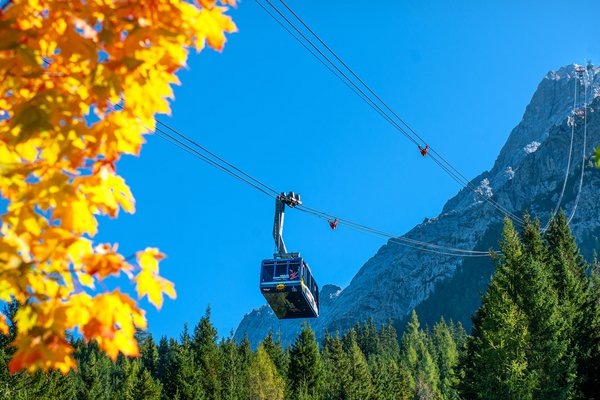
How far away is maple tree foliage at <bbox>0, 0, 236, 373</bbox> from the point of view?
116 inches

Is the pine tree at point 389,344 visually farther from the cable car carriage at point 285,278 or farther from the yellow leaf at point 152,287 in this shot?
the yellow leaf at point 152,287

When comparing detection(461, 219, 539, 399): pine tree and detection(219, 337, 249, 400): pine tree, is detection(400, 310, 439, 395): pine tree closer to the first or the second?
detection(219, 337, 249, 400): pine tree

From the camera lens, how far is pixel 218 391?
59969mm

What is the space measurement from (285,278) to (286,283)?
0.25 m

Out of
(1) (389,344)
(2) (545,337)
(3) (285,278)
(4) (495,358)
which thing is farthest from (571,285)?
(1) (389,344)

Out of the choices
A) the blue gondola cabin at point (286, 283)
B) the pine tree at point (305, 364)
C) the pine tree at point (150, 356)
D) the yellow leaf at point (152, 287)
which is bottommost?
the yellow leaf at point (152, 287)

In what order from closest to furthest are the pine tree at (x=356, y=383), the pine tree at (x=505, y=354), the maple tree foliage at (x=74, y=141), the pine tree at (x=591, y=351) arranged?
the maple tree foliage at (x=74, y=141) → the pine tree at (x=505, y=354) → the pine tree at (x=591, y=351) → the pine tree at (x=356, y=383)

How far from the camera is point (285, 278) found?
2534 cm

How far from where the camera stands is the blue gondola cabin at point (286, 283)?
25172 mm

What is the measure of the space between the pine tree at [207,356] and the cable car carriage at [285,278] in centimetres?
3354

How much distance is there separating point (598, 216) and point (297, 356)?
167334 millimetres

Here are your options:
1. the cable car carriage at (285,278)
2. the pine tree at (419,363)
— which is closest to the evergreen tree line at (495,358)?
the pine tree at (419,363)

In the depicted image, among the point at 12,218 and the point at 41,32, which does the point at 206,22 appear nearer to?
the point at 41,32

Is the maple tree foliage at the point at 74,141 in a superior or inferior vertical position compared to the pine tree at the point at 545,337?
inferior
